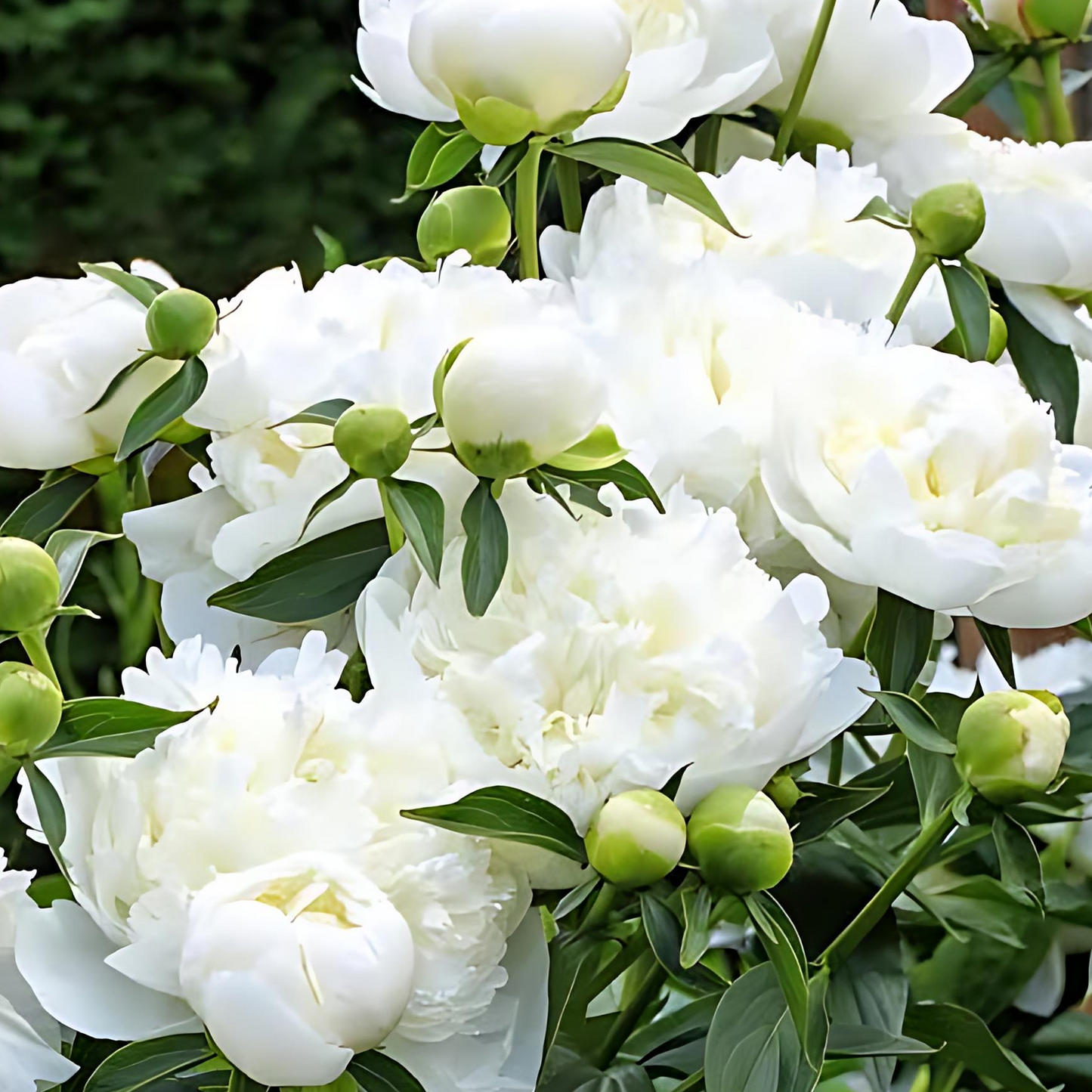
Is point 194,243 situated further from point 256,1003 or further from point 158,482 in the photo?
point 256,1003

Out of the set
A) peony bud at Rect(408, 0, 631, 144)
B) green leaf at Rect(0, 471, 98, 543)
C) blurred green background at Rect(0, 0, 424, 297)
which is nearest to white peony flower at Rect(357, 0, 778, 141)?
peony bud at Rect(408, 0, 631, 144)

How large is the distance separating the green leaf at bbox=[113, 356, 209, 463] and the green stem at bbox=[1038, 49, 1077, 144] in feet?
0.84

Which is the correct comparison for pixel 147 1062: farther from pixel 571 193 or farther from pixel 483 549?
pixel 571 193

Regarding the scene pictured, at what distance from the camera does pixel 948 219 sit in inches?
11.9

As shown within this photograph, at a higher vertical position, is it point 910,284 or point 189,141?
point 910,284

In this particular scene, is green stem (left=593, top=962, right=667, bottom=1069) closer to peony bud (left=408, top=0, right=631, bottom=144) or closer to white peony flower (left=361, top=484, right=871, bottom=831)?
white peony flower (left=361, top=484, right=871, bottom=831)

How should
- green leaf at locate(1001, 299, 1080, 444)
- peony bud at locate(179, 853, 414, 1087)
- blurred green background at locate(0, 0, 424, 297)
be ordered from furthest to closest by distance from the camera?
blurred green background at locate(0, 0, 424, 297) → green leaf at locate(1001, 299, 1080, 444) → peony bud at locate(179, 853, 414, 1087)

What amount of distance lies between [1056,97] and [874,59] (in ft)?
0.27

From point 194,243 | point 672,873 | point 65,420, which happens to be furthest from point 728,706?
point 194,243

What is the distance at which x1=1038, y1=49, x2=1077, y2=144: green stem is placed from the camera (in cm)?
40

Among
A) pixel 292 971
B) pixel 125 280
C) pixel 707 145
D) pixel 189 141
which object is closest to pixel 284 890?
pixel 292 971

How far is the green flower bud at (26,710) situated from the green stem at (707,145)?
0.75 feet

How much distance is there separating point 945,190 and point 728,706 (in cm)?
13

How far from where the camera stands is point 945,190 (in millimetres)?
306
